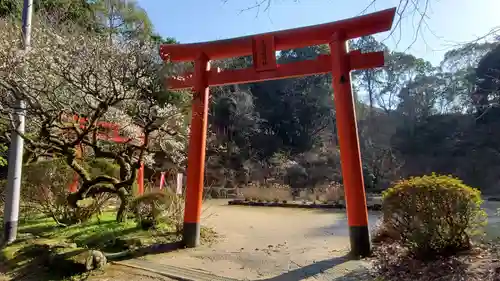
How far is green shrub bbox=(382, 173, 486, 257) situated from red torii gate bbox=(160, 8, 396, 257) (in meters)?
0.92

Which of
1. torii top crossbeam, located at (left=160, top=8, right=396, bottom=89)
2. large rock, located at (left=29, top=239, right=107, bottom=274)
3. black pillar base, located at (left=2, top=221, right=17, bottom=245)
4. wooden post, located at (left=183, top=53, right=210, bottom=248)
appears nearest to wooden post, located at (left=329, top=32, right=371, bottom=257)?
torii top crossbeam, located at (left=160, top=8, right=396, bottom=89)

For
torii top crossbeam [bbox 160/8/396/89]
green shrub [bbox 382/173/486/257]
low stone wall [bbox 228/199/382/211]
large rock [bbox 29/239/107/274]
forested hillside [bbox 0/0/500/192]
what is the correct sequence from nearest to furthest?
1. green shrub [bbox 382/173/486/257]
2. large rock [bbox 29/239/107/274]
3. torii top crossbeam [bbox 160/8/396/89]
4. low stone wall [bbox 228/199/382/211]
5. forested hillside [bbox 0/0/500/192]

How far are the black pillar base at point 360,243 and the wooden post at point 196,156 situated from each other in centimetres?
255

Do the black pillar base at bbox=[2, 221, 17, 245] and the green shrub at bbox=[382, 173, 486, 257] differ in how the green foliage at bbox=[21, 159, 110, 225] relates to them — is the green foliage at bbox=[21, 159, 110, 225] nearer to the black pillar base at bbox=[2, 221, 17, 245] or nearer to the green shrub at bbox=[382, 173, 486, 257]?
the black pillar base at bbox=[2, 221, 17, 245]

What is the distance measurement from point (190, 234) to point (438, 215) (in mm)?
3778

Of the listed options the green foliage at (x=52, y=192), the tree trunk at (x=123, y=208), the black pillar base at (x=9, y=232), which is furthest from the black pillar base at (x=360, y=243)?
the black pillar base at (x=9, y=232)

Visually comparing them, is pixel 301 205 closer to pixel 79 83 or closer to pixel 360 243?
pixel 360 243

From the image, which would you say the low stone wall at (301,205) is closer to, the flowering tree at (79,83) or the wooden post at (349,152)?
the wooden post at (349,152)

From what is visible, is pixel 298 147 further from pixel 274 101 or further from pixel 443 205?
pixel 443 205

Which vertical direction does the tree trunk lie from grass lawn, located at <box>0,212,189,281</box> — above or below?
above

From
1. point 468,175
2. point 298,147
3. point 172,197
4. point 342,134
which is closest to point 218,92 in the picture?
point 298,147

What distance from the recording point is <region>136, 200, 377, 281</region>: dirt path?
478 cm

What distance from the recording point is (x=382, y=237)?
599 centimetres

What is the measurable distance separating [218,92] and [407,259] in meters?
20.7
